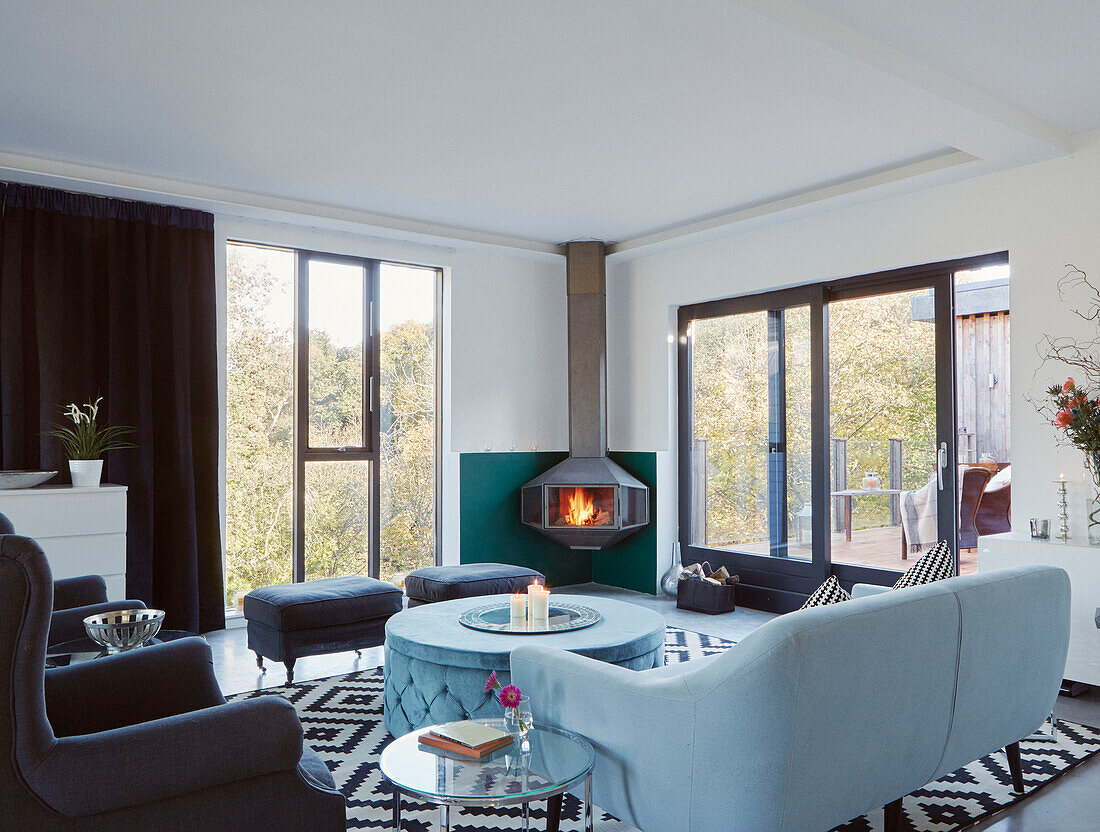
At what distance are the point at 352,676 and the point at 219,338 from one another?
7.40 feet

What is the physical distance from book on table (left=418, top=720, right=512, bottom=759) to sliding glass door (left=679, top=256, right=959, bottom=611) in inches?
140

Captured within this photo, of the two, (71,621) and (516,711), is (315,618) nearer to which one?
(71,621)

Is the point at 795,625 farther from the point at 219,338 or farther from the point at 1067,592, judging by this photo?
the point at 219,338

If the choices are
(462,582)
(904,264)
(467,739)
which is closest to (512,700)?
(467,739)

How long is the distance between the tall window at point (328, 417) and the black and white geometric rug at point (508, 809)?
5.71 ft

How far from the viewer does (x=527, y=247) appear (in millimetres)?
6152

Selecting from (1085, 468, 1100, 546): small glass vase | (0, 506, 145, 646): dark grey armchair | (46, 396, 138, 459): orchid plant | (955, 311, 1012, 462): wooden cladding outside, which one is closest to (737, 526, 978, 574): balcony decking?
(955, 311, 1012, 462): wooden cladding outside

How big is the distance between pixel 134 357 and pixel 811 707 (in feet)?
13.8

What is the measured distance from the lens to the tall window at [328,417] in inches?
207

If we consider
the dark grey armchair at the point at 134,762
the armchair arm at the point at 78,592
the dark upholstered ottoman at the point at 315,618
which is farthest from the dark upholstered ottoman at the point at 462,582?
the dark grey armchair at the point at 134,762

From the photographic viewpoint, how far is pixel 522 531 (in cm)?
634

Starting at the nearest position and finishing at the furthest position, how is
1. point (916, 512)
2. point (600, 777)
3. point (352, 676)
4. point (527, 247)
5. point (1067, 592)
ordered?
point (600, 777), point (1067, 592), point (352, 676), point (916, 512), point (527, 247)

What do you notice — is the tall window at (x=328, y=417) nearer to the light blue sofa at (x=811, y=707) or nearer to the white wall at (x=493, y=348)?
the white wall at (x=493, y=348)

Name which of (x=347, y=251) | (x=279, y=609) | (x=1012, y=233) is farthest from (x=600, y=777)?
(x=347, y=251)
